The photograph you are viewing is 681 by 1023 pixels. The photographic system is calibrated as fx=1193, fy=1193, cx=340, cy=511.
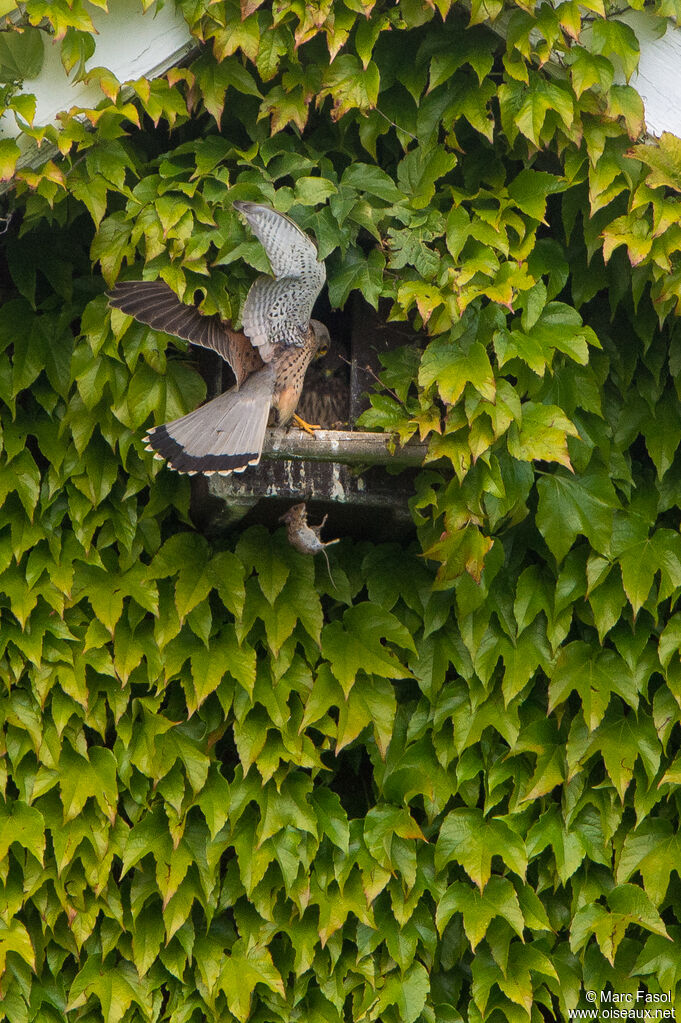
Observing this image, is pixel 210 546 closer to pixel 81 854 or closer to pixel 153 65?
pixel 81 854

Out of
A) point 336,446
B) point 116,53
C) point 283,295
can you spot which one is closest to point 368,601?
point 336,446

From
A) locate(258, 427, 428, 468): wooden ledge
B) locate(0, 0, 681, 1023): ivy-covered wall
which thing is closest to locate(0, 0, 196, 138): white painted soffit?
locate(0, 0, 681, 1023): ivy-covered wall

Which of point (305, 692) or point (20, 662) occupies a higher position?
point (20, 662)

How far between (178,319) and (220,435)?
24 centimetres

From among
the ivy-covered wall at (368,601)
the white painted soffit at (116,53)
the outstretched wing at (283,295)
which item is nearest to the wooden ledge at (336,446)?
the ivy-covered wall at (368,601)

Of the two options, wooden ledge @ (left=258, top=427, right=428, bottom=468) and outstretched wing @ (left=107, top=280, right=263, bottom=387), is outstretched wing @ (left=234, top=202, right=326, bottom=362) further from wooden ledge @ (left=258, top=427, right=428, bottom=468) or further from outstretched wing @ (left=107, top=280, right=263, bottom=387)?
wooden ledge @ (left=258, top=427, right=428, bottom=468)

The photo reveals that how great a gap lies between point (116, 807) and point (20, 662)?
331 mm

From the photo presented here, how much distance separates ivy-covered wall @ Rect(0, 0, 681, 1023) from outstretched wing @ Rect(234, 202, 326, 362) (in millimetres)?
73

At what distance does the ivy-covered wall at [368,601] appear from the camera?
2.16 m

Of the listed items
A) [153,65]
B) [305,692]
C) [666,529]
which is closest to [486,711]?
[305,692]

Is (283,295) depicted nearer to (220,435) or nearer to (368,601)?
(220,435)

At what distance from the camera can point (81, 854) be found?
2.27m

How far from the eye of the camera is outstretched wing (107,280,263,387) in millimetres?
2096

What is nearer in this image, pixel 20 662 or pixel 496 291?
pixel 496 291
